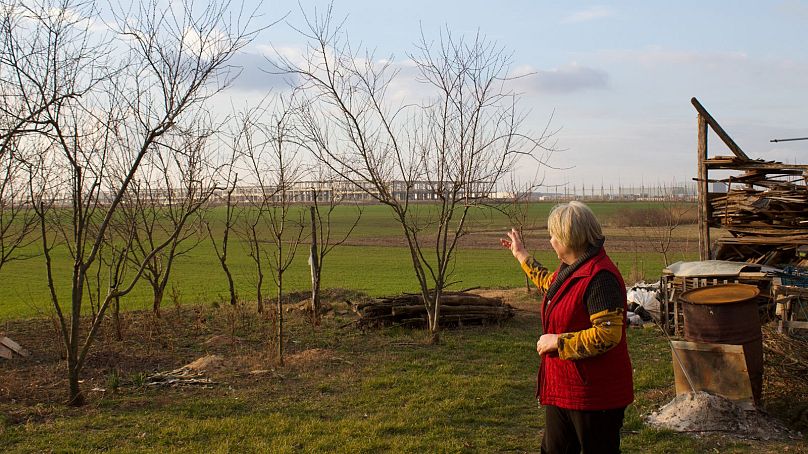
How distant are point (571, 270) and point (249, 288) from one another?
19864mm

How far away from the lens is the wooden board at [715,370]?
6.18m

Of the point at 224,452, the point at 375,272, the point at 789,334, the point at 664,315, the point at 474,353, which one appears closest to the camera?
the point at 224,452

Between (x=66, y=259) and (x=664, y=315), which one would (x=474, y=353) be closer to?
(x=664, y=315)

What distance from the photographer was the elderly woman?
A: 124 inches

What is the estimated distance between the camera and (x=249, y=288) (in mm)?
22250

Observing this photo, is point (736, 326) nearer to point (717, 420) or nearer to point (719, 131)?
point (717, 420)

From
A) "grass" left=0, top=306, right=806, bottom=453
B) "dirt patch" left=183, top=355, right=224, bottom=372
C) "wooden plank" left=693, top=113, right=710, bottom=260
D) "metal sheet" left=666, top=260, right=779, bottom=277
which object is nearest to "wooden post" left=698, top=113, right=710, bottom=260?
"wooden plank" left=693, top=113, right=710, bottom=260

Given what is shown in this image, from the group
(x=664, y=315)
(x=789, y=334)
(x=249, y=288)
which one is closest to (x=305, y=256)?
(x=249, y=288)

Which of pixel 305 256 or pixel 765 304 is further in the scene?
pixel 305 256

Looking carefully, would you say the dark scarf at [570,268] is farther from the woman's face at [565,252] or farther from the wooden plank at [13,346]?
the wooden plank at [13,346]

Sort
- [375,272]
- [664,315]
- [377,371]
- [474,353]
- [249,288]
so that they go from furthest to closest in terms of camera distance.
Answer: [375,272] → [249,288] → [664,315] → [474,353] → [377,371]

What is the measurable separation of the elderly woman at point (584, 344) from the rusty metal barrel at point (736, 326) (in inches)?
145

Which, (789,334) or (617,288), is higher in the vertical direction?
(617,288)

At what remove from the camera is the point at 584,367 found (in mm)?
3217
